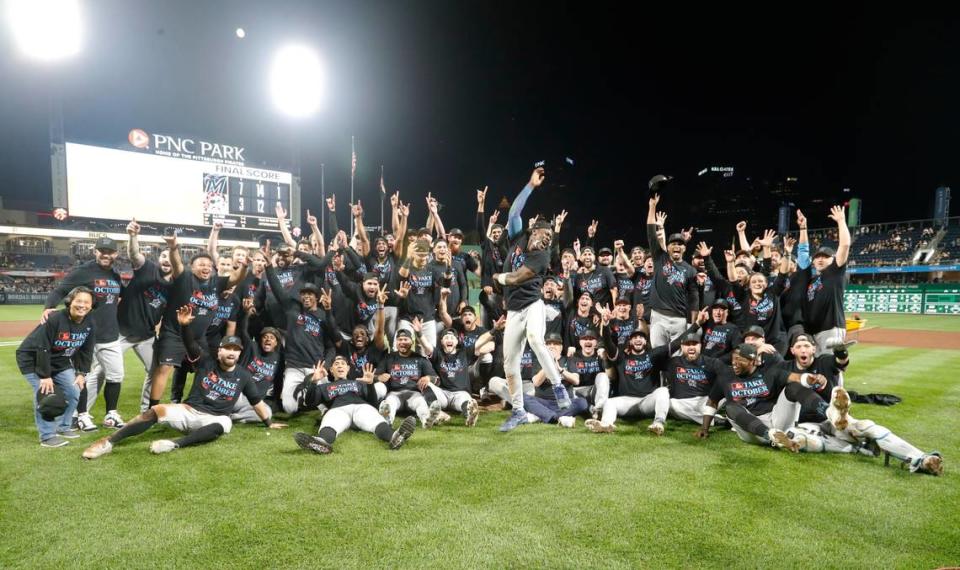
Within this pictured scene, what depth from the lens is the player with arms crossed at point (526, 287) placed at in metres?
5.11

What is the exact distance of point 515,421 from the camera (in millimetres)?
5559

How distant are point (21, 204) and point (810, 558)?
65957 mm

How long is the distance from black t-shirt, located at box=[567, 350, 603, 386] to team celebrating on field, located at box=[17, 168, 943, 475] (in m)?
0.02

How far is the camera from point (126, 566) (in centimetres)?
262

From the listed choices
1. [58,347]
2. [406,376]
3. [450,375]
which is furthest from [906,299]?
[58,347]

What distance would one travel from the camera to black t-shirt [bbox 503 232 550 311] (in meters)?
5.12

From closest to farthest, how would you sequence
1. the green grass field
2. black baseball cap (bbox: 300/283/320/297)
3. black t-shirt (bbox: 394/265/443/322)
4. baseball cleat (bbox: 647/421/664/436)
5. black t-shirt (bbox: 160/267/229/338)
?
the green grass field → baseball cleat (bbox: 647/421/664/436) → black t-shirt (bbox: 160/267/229/338) → black baseball cap (bbox: 300/283/320/297) → black t-shirt (bbox: 394/265/443/322)

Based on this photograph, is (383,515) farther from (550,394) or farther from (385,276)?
(385,276)

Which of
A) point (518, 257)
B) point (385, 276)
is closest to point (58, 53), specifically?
point (385, 276)

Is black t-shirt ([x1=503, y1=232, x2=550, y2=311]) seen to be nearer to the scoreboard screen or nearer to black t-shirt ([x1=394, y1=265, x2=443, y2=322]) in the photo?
black t-shirt ([x1=394, y1=265, x2=443, y2=322])

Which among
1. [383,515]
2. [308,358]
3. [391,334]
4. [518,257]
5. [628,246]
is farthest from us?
[628,246]

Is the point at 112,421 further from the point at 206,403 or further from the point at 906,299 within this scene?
the point at 906,299

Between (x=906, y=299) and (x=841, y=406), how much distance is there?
113 ft

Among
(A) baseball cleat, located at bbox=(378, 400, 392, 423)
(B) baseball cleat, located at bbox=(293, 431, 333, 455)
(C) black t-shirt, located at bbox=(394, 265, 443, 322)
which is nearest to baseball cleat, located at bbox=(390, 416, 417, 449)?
(B) baseball cleat, located at bbox=(293, 431, 333, 455)
